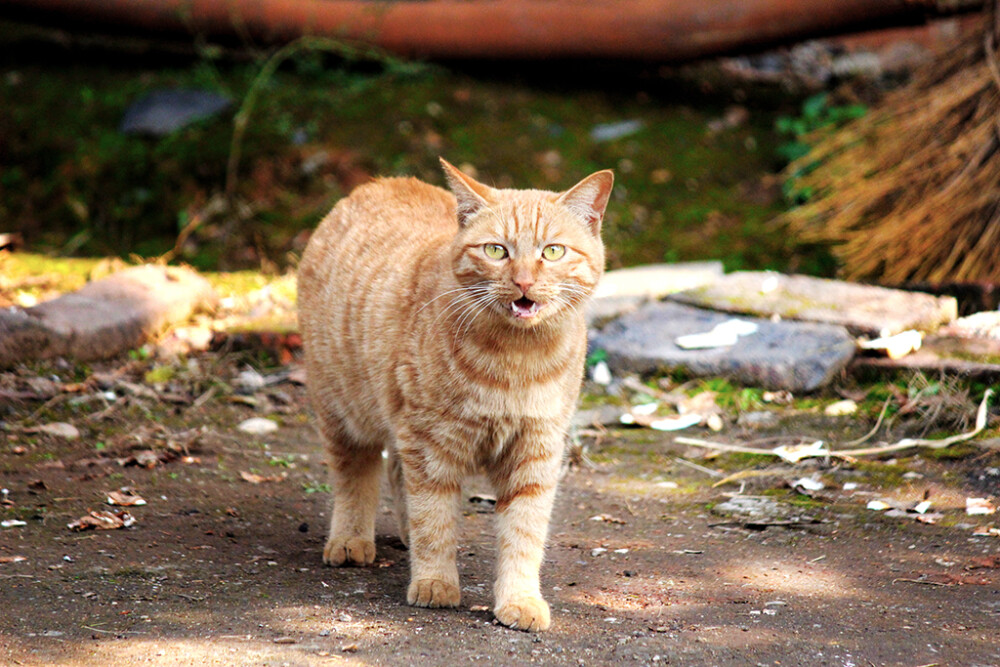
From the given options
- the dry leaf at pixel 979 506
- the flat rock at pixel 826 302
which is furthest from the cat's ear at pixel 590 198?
the flat rock at pixel 826 302

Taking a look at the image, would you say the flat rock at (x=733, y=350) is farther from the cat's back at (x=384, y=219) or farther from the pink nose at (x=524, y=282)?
the pink nose at (x=524, y=282)

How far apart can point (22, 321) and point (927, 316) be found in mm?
4302

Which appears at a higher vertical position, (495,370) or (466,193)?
(466,193)

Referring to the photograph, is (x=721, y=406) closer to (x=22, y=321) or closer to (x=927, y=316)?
(x=927, y=316)

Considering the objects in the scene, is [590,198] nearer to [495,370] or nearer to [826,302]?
[495,370]

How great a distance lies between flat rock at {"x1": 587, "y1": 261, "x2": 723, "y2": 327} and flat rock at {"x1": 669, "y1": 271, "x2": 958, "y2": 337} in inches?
8.0

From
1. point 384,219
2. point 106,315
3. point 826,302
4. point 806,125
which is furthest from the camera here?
point 806,125

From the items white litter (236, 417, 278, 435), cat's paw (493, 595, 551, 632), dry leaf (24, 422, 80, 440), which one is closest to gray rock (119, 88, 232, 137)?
white litter (236, 417, 278, 435)

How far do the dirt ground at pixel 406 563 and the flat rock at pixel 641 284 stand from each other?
3.38 ft

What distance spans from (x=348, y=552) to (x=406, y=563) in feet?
0.69

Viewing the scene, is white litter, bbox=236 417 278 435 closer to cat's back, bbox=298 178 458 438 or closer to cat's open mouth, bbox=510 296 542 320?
cat's back, bbox=298 178 458 438

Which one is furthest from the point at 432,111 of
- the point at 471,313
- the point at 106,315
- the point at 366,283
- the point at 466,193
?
the point at 471,313

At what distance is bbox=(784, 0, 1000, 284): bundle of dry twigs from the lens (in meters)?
5.53

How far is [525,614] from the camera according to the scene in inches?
109
